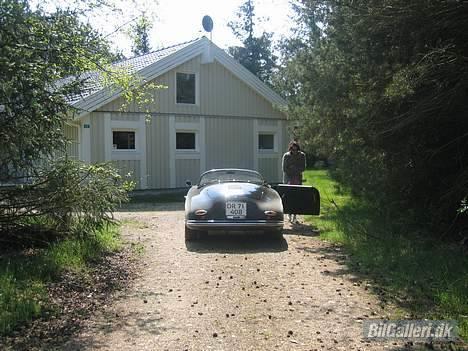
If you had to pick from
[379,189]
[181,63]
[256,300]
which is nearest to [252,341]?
[256,300]

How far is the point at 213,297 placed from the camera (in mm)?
5699

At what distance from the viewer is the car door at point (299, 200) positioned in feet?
34.8

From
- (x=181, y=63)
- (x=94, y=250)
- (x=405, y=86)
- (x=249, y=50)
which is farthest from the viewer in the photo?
(x=249, y=50)

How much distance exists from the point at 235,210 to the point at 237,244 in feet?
2.30

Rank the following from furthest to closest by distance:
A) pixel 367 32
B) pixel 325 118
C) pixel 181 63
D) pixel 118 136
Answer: pixel 181 63, pixel 118 136, pixel 325 118, pixel 367 32

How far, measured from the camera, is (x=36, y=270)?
645 centimetres

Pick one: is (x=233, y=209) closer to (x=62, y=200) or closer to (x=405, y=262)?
(x=62, y=200)

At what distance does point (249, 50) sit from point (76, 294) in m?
52.5

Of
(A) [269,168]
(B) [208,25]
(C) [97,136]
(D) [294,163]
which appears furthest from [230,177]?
(B) [208,25]

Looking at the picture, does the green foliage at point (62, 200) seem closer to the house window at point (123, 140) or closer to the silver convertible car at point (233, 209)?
the silver convertible car at point (233, 209)

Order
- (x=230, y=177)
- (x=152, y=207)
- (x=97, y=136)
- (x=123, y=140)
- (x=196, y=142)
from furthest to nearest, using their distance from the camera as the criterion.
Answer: (x=196, y=142)
(x=123, y=140)
(x=97, y=136)
(x=152, y=207)
(x=230, y=177)

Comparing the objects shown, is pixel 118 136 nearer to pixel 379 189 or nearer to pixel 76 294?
pixel 379 189

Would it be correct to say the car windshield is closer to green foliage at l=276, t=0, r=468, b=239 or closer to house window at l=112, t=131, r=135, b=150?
green foliage at l=276, t=0, r=468, b=239

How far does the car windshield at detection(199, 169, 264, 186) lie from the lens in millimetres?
9930
